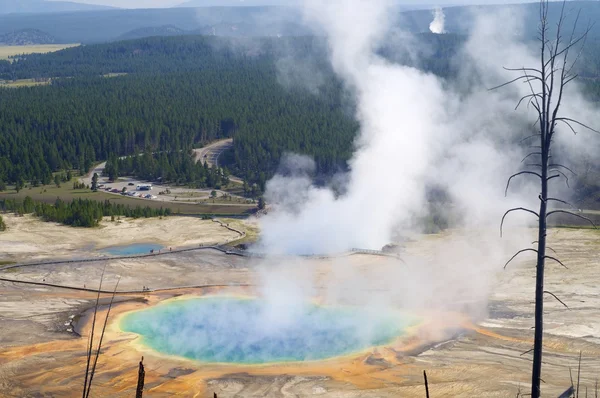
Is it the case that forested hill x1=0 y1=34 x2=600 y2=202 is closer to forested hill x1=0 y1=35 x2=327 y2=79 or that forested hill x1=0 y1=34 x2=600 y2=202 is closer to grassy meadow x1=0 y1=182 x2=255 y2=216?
forested hill x1=0 y1=35 x2=327 y2=79

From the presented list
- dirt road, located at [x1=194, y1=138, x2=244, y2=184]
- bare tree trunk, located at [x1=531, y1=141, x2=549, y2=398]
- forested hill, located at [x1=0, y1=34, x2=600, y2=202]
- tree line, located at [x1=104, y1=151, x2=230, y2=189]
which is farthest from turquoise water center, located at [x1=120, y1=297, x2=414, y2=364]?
dirt road, located at [x1=194, y1=138, x2=244, y2=184]

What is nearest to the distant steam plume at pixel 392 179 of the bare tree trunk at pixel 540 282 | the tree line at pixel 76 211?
the tree line at pixel 76 211

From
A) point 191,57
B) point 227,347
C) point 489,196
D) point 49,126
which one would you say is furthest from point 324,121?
point 191,57

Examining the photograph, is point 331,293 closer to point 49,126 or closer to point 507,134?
point 507,134

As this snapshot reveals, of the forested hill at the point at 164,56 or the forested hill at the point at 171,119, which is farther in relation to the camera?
the forested hill at the point at 164,56

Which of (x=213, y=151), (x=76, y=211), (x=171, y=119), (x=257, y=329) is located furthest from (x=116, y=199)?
(x=257, y=329)

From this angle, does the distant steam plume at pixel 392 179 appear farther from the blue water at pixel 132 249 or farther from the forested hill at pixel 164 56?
the forested hill at pixel 164 56

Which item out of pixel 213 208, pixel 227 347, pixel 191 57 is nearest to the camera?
pixel 227 347

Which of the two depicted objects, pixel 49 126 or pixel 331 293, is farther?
pixel 49 126
